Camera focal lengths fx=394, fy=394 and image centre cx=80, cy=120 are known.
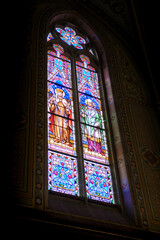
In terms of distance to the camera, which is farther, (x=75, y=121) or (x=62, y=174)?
(x=75, y=121)

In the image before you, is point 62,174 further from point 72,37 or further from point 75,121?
point 72,37

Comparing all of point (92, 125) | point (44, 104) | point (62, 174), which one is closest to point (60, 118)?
point (44, 104)

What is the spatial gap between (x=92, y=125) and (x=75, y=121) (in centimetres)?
45

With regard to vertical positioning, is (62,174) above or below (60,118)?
below

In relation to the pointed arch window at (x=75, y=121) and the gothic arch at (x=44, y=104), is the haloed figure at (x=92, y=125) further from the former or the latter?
the gothic arch at (x=44, y=104)

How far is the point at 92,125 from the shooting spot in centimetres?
841

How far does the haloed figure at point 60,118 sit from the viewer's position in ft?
25.1

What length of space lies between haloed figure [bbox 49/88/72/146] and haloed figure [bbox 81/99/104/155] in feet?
1.35

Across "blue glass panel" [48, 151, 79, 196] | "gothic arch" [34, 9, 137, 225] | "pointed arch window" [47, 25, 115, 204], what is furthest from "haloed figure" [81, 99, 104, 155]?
"blue glass panel" [48, 151, 79, 196]

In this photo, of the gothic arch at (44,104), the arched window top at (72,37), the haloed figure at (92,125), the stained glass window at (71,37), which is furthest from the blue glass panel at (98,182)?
the stained glass window at (71,37)

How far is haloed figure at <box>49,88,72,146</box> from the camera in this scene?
7.66 meters

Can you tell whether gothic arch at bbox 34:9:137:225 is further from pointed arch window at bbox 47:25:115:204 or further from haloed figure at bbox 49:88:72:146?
haloed figure at bbox 49:88:72:146

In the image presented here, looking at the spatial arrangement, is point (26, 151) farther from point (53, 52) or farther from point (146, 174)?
point (53, 52)

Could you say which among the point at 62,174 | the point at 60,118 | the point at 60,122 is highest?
the point at 60,118
